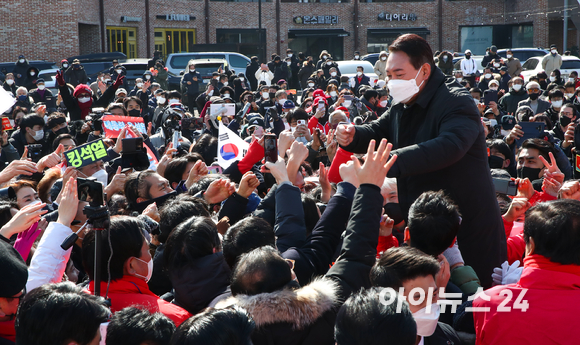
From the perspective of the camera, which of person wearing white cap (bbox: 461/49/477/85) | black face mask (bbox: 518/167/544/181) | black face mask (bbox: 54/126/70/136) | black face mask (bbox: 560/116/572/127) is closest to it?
black face mask (bbox: 518/167/544/181)

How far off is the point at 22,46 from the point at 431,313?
28042 millimetres

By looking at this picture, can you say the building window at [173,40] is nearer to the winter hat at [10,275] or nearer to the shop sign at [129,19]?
the shop sign at [129,19]

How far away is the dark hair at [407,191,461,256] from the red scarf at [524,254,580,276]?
0.36 m

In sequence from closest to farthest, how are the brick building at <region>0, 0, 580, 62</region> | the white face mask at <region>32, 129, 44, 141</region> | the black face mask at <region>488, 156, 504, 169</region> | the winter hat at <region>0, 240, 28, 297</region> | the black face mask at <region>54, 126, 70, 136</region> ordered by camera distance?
the winter hat at <region>0, 240, 28, 297</region> < the black face mask at <region>488, 156, 504, 169</region> < the black face mask at <region>54, 126, 70, 136</region> < the white face mask at <region>32, 129, 44, 141</region> < the brick building at <region>0, 0, 580, 62</region>

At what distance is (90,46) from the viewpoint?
94.1 ft

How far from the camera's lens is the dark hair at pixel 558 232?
2213mm

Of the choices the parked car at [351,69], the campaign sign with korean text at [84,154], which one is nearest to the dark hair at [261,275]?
the campaign sign with korean text at [84,154]

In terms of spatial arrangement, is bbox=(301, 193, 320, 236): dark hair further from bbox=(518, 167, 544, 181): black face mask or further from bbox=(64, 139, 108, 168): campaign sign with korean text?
bbox=(518, 167, 544, 181): black face mask

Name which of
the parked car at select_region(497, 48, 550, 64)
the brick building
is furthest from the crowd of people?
the brick building

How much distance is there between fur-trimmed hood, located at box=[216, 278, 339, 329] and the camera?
220 centimetres

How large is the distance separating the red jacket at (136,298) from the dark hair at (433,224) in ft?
3.55

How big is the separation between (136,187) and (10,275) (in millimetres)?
2150

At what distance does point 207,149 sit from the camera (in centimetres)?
700

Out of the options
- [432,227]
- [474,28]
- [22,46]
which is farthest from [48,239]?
[474,28]
